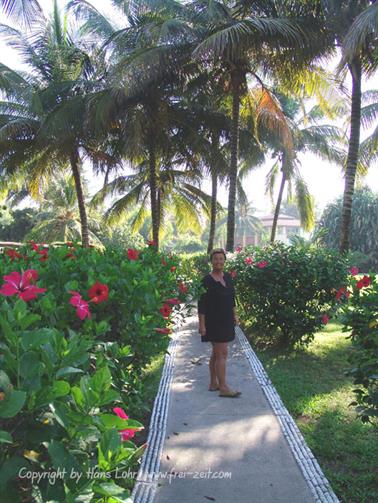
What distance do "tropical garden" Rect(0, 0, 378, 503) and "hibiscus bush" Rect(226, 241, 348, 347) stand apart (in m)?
0.03

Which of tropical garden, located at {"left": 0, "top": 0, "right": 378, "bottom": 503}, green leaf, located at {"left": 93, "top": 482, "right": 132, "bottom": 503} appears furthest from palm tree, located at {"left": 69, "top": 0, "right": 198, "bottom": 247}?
green leaf, located at {"left": 93, "top": 482, "right": 132, "bottom": 503}

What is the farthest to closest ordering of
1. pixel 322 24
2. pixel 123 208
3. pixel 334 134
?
pixel 334 134 < pixel 123 208 < pixel 322 24

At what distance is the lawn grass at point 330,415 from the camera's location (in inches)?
121

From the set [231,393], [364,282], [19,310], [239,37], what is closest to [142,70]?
[239,37]

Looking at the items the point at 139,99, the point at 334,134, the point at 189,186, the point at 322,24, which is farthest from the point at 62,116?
the point at 334,134

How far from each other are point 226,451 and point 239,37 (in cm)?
865

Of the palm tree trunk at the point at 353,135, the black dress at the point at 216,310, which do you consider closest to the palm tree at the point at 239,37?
the palm tree trunk at the point at 353,135

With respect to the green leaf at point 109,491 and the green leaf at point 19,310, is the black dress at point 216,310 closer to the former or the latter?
the green leaf at point 19,310

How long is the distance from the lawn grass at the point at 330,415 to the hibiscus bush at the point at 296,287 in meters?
0.43

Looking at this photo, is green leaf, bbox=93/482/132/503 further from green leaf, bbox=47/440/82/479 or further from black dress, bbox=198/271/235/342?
black dress, bbox=198/271/235/342

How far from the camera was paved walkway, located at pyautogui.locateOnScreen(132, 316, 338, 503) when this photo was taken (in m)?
2.86

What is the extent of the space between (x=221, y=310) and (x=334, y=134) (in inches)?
784

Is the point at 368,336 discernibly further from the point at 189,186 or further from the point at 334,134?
the point at 334,134

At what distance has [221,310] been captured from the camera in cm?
469
